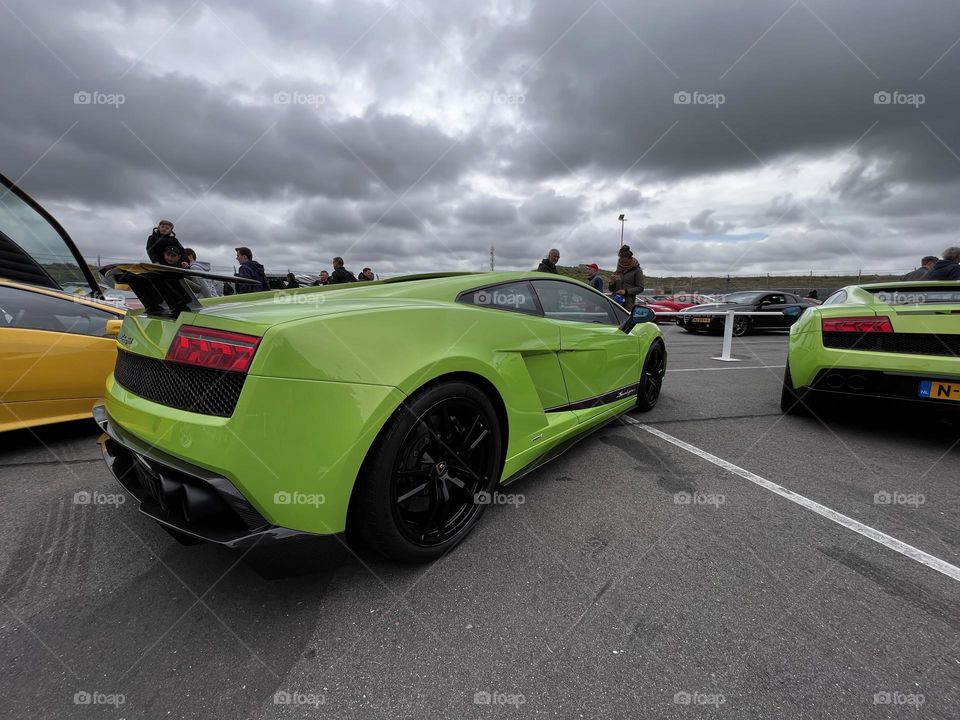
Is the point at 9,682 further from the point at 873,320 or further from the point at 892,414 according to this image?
the point at 892,414

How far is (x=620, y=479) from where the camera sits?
8.41 feet

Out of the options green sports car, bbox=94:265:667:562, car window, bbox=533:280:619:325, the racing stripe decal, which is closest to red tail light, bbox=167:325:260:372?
green sports car, bbox=94:265:667:562

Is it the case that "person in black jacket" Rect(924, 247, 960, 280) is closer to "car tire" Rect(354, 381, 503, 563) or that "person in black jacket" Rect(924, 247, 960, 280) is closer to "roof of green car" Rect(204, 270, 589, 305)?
"roof of green car" Rect(204, 270, 589, 305)

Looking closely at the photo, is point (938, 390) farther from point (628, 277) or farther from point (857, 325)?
point (628, 277)

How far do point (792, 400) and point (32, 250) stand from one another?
7734mm

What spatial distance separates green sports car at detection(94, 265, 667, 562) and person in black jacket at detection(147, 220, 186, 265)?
501 centimetres

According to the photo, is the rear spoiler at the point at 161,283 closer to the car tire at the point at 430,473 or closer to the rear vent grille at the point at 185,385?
the rear vent grille at the point at 185,385

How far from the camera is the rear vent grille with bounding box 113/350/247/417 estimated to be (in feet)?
4.50

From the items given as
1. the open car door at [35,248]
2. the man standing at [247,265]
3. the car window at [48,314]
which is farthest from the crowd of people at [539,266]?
the car window at [48,314]

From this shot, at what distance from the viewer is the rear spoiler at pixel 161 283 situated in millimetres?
1521

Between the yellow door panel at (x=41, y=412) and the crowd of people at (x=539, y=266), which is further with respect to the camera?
the crowd of people at (x=539, y=266)

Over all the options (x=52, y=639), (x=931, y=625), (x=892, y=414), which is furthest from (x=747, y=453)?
(x=52, y=639)

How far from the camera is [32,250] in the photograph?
465 cm

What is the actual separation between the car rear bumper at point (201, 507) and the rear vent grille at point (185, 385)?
182mm
